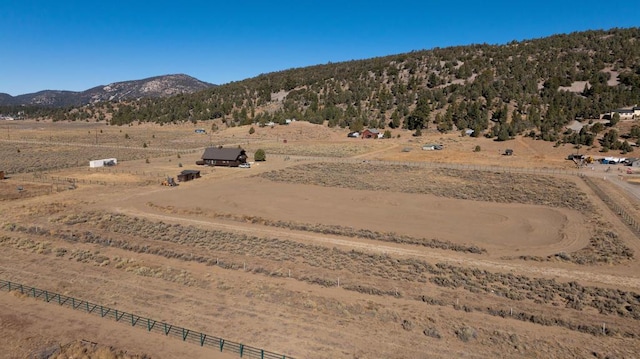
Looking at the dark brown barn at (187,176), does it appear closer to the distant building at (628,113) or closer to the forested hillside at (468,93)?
the forested hillside at (468,93)

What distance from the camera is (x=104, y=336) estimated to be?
1994 cm

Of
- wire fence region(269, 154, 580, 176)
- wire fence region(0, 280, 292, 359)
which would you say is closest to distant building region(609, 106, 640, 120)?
wire fence region(269, 154, 580, 176)

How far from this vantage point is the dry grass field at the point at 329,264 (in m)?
19.9

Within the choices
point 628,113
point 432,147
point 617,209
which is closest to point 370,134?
point 432,147

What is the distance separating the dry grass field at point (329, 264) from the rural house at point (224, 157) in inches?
409

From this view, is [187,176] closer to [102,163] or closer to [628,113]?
[102,163]

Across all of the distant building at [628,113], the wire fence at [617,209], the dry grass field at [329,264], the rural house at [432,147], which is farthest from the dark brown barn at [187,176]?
the distant building at [628,113]

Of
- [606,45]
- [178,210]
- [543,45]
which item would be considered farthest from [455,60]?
[178,210]

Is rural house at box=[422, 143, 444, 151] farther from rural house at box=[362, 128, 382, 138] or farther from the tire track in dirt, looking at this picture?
the tire track in dirt

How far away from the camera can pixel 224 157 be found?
73.2m

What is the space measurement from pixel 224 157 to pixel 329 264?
159ft

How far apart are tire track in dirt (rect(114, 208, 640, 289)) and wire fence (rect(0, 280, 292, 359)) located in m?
14.7

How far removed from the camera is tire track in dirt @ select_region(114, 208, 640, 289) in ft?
88.5

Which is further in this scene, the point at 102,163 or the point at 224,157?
the point at 224,157
